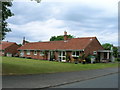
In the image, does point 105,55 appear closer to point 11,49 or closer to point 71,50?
point 71,50

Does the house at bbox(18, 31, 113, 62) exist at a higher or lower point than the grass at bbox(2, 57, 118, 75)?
higher

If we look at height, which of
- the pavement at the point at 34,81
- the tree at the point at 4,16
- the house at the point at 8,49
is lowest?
the pavement at the point at 34,81

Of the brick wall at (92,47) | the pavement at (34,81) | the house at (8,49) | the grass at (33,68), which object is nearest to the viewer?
the pavement at (34,81)

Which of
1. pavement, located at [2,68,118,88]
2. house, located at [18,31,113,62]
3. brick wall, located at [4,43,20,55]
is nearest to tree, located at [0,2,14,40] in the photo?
pavement, located at [2,68,118,88]

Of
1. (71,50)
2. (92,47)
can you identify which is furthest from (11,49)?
(92,47)

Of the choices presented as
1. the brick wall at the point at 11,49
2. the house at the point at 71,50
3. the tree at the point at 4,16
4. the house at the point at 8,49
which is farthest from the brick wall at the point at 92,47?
the brick wall at the point at 11,49

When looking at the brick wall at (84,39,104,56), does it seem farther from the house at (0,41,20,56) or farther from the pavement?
the house at (0,41,20,56)

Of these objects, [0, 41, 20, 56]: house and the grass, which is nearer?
the grass

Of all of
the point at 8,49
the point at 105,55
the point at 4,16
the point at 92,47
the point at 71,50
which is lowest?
the point at 105,55

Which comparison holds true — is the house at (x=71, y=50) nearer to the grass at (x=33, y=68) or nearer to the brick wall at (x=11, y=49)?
the grass at (x=33, y=68)

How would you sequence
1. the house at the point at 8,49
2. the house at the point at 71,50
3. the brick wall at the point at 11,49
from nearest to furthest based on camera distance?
the house at the point at 71,50, the house at the point at 8,49, the brick wall at the point at 11,49

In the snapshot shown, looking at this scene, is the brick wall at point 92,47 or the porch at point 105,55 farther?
the porch at point 105,55

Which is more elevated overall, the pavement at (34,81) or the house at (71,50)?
the house at (71,50)

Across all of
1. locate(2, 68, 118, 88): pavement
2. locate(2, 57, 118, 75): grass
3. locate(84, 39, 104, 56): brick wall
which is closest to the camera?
locate(2, 68, 118, 88): pavement
